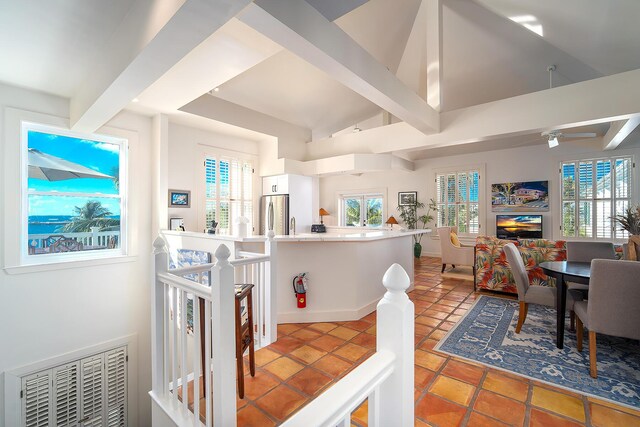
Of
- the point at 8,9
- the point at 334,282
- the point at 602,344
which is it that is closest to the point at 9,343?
the point at 8,9

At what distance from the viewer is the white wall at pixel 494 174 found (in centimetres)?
606

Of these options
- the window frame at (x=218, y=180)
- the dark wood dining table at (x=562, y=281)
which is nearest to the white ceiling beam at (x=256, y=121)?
the window frame at (x=218, y=180)

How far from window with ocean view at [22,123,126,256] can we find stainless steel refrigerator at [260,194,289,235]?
2.55 meters

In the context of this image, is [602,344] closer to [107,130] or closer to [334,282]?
[334,282]

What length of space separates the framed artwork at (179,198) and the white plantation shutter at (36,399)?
256 cm

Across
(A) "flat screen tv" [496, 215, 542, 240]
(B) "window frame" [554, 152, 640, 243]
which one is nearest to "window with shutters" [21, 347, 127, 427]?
(A) "flat screen tv" [496, 215, 542, 240]

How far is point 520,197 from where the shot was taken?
644 centimetres

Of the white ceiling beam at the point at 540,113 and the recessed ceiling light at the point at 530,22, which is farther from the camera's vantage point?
the recessed ceiling light at the point at 530,22

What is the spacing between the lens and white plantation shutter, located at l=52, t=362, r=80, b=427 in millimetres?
3400

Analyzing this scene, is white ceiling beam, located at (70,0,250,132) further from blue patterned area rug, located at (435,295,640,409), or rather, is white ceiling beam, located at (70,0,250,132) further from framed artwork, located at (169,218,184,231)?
blue patterned area rug, located at (435,295,640,409)

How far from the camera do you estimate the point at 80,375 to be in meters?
3.57

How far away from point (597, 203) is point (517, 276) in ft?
16.5

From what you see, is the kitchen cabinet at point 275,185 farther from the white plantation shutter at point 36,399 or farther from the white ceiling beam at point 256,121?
the white plantation shutter at point 36,399

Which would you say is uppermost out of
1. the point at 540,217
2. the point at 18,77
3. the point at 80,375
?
the point at 18,77
